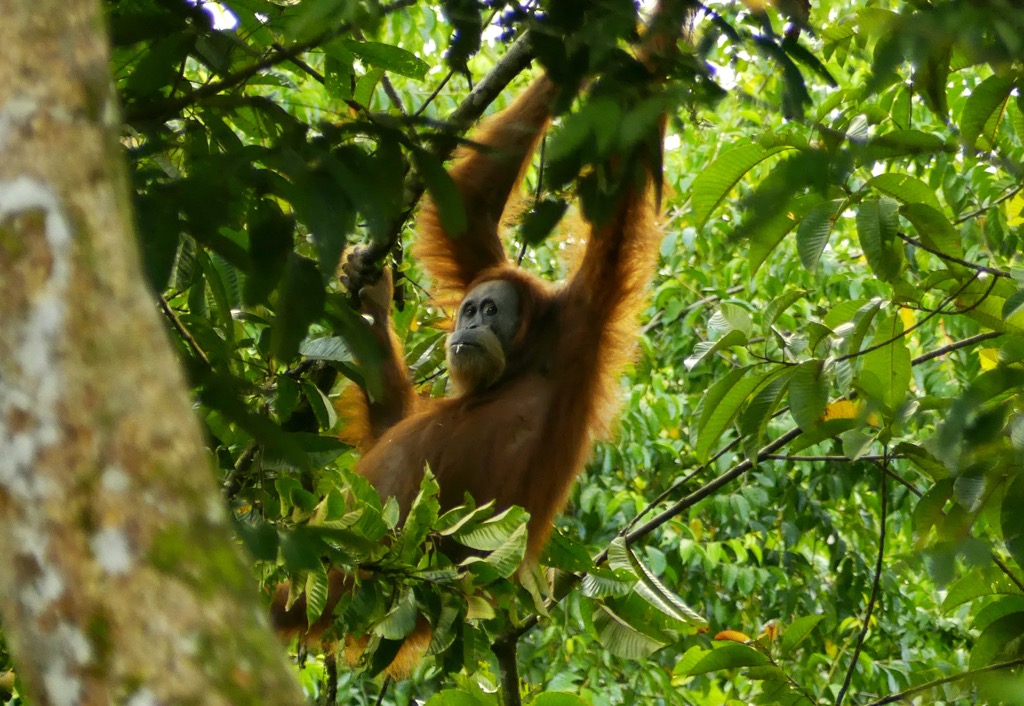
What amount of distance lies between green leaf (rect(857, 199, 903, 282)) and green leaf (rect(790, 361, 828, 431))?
13.6 inches

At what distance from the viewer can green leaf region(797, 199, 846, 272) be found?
295 centimetres

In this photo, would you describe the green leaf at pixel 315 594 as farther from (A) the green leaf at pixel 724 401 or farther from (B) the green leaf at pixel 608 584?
(A) the green leaf at pixel 724 401

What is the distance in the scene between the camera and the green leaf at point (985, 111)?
281 centimetres

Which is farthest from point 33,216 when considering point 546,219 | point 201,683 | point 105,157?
point 546,219

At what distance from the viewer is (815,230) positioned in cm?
297

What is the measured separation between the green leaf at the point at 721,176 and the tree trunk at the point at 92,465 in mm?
A: 2335

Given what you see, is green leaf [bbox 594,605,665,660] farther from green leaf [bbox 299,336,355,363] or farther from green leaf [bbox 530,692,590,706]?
green leaf [bbox 299,336,355,363]

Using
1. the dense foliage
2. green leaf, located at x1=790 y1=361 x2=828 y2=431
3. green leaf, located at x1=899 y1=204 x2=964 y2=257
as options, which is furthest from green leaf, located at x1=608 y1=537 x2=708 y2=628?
green leaf, located at x1=899 y1=204 x2=964 y2=257

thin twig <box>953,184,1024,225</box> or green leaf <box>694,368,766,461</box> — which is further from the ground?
thin twig <box>953,184,1024,225</box>

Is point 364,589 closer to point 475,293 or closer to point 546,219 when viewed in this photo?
point 546,219

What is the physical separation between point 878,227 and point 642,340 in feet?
7.93

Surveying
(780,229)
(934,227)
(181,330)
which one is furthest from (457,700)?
(934,227)

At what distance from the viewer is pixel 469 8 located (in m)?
2.32

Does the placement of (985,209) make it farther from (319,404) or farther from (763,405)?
(319,404)
